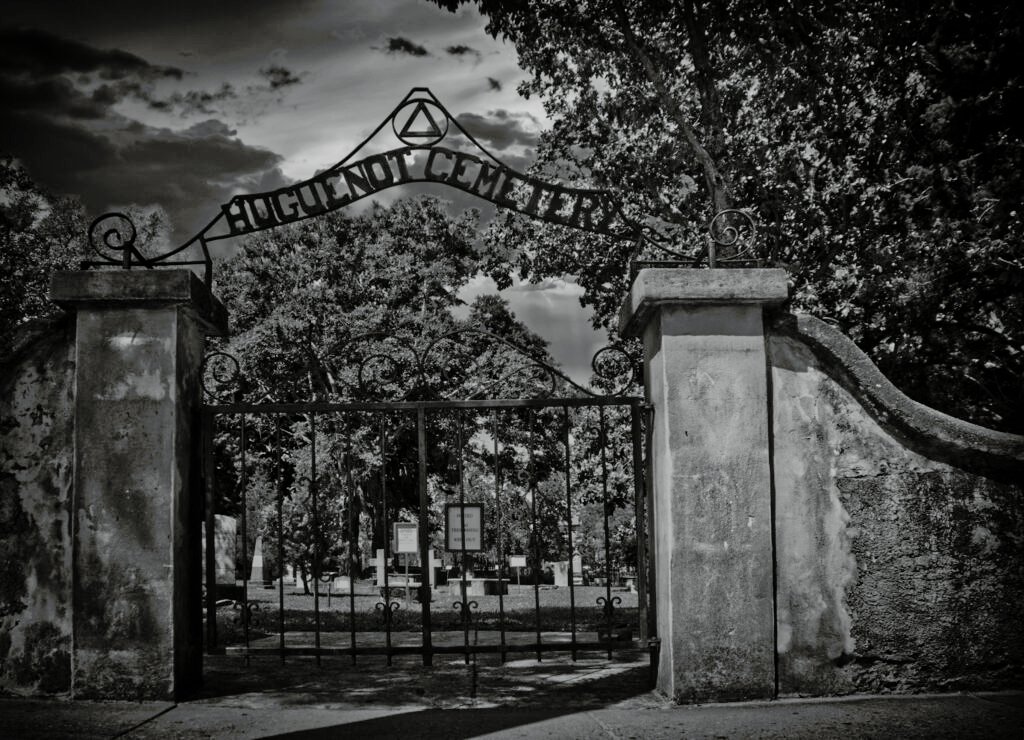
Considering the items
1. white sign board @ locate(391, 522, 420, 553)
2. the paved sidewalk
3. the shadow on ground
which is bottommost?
the shadow on ground

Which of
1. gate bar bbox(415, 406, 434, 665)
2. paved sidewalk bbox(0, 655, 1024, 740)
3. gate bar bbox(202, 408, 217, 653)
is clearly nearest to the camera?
paved sidewalk bbox(0, 655, 1024, 740)

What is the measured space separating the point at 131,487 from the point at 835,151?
11141mm

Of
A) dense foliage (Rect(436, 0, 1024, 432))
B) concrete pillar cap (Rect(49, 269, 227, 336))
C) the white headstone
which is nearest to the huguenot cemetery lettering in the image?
concrete pillar cap (Rect(49, 269, 227, 336))

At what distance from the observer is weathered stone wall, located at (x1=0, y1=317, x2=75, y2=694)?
575 cm

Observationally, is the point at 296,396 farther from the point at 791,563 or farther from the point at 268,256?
the point at 791,563

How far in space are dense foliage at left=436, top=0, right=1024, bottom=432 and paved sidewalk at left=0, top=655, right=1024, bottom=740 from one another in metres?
7.07

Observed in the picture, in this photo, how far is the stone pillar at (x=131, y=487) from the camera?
A: 223 inches

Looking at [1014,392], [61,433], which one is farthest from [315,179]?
[1014,392]

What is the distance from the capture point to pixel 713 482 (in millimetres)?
5645

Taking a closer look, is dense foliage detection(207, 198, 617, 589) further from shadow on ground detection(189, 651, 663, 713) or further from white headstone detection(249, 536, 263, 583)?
shadow on ground detection(189, 651, 663, 713)

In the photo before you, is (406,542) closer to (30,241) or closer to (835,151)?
(835,151)

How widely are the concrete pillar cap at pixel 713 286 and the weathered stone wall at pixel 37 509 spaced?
13.1 feet

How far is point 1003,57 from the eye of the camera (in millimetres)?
9859

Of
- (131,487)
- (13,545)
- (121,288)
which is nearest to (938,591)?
(131,487)
